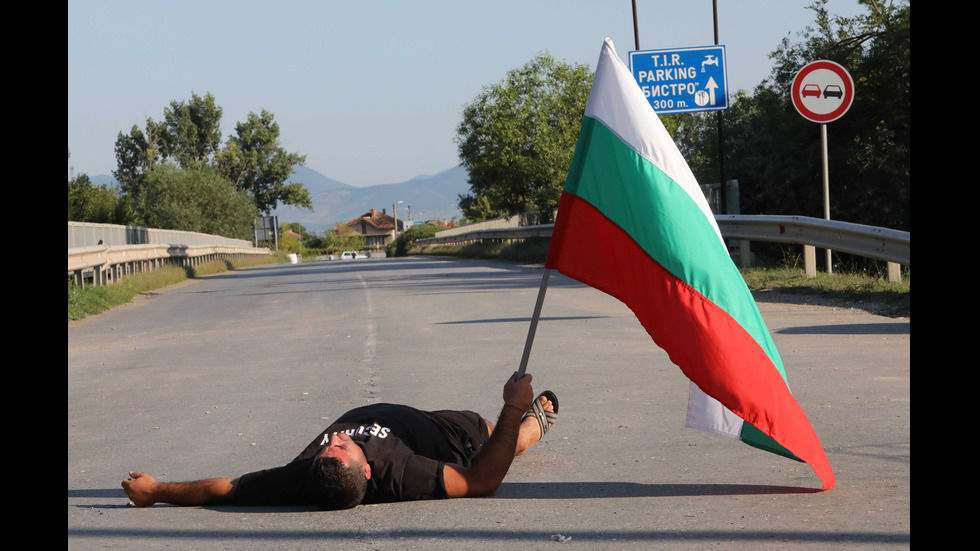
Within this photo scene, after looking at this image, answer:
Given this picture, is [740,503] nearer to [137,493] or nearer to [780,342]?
[137,493]

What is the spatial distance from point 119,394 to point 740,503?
18.3 feet

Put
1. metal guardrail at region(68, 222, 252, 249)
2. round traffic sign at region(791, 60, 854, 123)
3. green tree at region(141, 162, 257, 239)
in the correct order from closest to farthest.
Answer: round traffic sign at region(791, 60, 854, 123) → metal guardrail at region(68, 222, 252, 249) → green tree at region(141, 162, 257, 239)

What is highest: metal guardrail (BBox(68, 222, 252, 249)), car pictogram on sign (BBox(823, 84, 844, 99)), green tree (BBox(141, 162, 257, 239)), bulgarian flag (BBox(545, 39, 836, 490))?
green tree (BBox(141, 162, 257, 239))

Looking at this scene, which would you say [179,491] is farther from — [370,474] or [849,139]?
[849,139]

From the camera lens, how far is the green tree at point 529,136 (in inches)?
1650

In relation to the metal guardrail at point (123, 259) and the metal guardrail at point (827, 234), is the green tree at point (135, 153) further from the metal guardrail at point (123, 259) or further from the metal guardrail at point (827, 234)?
the metal guardrail at point (827, 234)

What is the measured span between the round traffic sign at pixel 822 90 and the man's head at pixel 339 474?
1099cm

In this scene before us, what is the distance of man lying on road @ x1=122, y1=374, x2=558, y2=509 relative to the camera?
4.39 meters

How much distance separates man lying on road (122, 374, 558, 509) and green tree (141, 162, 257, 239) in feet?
182

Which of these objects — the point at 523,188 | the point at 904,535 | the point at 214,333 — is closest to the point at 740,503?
the point at 904,535

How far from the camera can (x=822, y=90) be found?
1386 cm

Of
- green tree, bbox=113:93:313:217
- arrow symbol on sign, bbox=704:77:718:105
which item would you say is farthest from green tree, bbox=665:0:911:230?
green tree, bbox=113:93:313:217

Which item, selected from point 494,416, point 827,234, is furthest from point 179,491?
point 827,234

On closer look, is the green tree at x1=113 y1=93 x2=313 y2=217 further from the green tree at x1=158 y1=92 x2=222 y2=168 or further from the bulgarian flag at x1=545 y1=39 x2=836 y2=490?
the bulgarian flag at x1=545 y1=39 x2=836 y2=490
